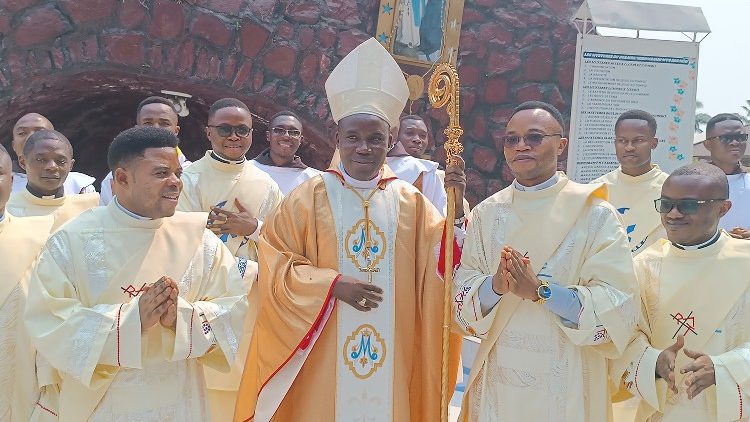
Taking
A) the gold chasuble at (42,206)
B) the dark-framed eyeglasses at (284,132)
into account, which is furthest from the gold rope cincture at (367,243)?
the dark-framed eyeglasses at (284,132)

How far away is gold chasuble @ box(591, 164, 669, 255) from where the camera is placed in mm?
4957

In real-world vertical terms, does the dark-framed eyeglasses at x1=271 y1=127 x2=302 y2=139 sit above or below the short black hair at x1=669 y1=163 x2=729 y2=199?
above

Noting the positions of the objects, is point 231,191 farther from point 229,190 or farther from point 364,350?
point 364,350

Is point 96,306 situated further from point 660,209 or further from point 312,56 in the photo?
point 312,56

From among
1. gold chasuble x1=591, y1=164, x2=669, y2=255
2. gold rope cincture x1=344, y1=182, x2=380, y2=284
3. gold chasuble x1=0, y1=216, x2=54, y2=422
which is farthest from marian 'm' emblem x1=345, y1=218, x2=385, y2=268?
gold chasuble x1=591, y1=164, x2=669, y2=255

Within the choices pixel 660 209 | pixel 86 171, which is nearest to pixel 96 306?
pixel 660 209

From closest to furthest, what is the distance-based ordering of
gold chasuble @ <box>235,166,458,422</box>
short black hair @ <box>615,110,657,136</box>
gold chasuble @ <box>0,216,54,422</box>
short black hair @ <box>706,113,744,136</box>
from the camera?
gold chasuble @ <box>0,216,54,422</box>, gold chasuble @ <box>235,166,458,422</box>, short black hair @ <box>615,110,657,136</box>, short black hair @ <box>706,113,744,136</box>

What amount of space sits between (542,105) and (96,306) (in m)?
2.11

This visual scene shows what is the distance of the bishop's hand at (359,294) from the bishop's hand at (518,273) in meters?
0.71

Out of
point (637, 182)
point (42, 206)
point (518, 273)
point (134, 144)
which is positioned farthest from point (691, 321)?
point (42, 206)

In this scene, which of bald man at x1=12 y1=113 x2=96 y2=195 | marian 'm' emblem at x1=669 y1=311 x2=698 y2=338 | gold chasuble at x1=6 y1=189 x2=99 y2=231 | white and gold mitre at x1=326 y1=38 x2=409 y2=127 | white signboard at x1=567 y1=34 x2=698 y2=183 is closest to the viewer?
marian 'm' emblem at x1=669 y1=311 x2=698 y2=338

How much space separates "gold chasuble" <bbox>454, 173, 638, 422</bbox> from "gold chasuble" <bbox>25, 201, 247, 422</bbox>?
1114mm

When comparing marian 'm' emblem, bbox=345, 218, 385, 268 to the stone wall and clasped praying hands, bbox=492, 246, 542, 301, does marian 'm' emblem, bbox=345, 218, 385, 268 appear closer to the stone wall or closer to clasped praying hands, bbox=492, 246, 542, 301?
clasped praying hands, bbox=492, 246, 542, 301

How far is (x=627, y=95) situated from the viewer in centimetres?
701
